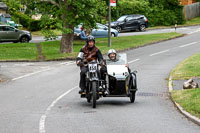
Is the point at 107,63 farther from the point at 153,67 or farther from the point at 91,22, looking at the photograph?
the point at 91,22

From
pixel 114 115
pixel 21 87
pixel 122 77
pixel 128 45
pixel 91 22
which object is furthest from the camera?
pixel 128 45

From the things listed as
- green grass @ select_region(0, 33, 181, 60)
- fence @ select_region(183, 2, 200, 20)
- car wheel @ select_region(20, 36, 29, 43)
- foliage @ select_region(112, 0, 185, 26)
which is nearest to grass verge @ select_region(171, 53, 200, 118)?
green grass @ select_region(0, 33, 181, 60)

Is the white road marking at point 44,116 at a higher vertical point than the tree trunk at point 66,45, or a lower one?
lower

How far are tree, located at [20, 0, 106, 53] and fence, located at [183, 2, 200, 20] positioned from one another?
34.3 meters

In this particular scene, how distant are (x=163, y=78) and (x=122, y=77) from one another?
26.4ft

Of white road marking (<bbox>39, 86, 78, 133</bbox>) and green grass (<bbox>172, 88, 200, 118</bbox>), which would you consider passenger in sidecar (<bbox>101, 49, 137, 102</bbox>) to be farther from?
white road marking (<bbox>39, 86, 78, 133</bbox>)

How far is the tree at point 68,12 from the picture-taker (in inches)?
1241

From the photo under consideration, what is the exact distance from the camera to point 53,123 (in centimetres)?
1176

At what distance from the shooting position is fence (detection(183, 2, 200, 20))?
66.4m

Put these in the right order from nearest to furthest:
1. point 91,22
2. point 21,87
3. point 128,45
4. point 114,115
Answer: point 114,115, point 21,87, point 91,22, point 128,45

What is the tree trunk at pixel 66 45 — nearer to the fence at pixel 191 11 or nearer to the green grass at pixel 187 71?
the green grass at pixel 187 71

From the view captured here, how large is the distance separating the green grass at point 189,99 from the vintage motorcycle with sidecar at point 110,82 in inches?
56.2

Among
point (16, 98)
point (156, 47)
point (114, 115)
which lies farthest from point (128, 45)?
point (114, 115)

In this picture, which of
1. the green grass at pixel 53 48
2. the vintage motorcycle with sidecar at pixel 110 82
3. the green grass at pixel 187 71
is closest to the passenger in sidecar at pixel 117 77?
the vintage motorcycle with sidecar at pixel 110 82
